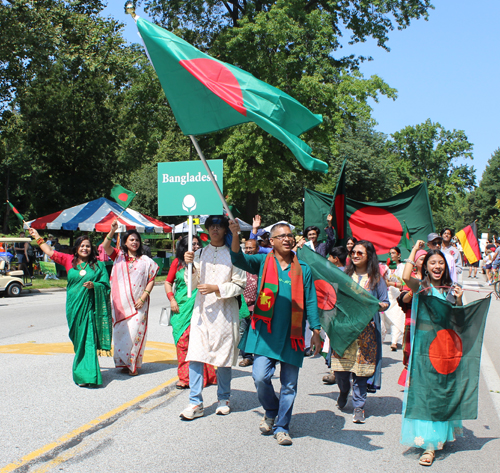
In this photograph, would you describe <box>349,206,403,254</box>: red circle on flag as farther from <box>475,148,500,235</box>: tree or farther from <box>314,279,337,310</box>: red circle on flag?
<box>475,148,500,235</box>: tree

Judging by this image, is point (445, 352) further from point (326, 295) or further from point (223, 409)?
point (223, 409)

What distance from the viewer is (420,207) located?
9.16 metres

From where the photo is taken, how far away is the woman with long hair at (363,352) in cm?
553

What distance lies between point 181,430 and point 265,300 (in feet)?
4.35

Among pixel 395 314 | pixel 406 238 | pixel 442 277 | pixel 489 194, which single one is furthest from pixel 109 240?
pixel 489 194

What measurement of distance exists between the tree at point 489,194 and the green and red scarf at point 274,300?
75756 mm

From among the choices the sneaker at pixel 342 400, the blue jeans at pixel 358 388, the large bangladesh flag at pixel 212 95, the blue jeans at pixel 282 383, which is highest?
the large bangladesh flag at pixel 212 95

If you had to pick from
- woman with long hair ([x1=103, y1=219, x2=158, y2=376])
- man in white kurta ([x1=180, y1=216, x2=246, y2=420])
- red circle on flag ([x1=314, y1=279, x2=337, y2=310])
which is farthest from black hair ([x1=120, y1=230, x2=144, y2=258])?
red circle on flag ([x1=314, y1=279, x2=337, y2=310])

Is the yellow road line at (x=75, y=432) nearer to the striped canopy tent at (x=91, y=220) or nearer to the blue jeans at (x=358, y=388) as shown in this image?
the blue jeans at (x=358, y=388)

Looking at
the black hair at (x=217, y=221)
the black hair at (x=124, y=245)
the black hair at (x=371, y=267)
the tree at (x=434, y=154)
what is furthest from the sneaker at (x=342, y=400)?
the tree at (x=434, y=154)

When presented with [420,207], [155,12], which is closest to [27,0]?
[155,12]

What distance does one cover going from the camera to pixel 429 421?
458 cm

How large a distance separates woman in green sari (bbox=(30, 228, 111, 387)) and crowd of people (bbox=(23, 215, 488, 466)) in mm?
11

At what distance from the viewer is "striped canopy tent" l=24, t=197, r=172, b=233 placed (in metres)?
21.9
